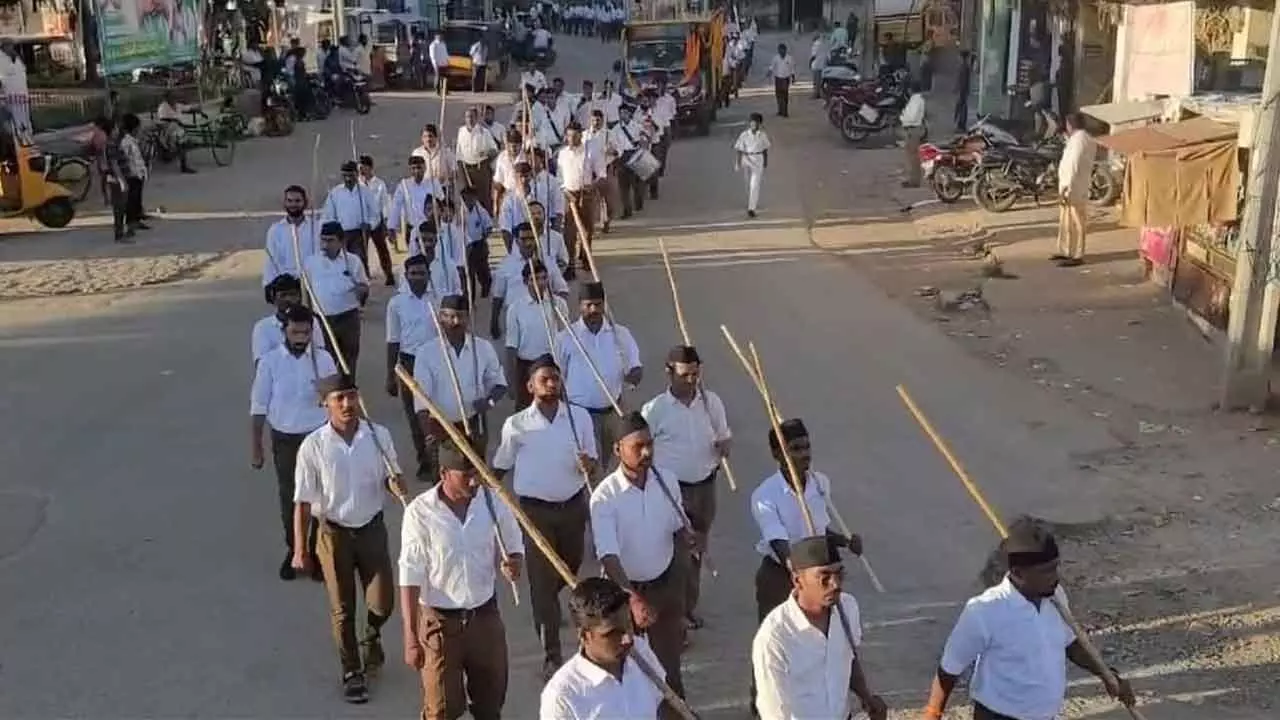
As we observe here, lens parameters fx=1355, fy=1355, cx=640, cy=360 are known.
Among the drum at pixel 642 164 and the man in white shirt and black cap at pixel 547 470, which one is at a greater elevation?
the drum at pixel 642 164

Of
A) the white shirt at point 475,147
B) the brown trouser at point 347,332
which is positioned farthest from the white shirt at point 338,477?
the white shirt at point 475,147

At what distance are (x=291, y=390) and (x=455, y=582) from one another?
2.57 meters

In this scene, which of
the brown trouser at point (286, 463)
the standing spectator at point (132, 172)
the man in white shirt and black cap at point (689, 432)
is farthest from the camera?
the standing spectator at point (132, 172)

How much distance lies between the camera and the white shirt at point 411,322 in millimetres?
9477

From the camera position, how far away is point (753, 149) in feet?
60.1

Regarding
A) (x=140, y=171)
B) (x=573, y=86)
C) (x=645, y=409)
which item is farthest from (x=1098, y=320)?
(x=573, y=86)

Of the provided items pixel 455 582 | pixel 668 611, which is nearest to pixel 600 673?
pixel 455 582

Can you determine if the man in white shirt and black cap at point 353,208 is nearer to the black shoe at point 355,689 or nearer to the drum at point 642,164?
the drum at point 642,164

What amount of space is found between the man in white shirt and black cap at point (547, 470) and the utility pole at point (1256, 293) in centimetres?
597

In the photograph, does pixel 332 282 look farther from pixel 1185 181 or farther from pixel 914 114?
pixel 914 114

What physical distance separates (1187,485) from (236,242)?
13.0 meters

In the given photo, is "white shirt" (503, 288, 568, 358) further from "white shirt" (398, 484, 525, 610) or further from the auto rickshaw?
the auto rickshaw

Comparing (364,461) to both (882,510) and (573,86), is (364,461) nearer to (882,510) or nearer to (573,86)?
(882,510)

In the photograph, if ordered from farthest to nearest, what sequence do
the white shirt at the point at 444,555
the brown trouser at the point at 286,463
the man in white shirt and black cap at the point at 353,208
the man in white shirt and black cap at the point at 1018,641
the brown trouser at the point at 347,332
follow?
the man in white shirt and black cap at the point at 353,208
the brown trouser at the point at 347,332
the brown trouser at the point at 286,463
the white shirt at the point at 444,555
the man in white shirt and black cap at the point at 1018,641
